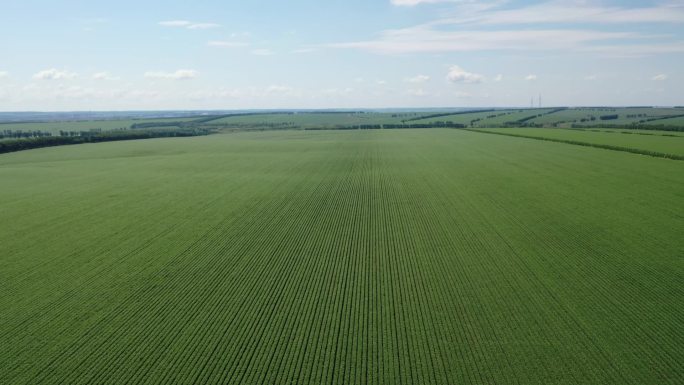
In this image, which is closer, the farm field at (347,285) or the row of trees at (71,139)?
the farm field at (347,285)

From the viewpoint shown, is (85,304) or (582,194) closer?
(85,304)

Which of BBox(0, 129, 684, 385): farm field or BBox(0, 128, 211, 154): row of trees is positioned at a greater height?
BBox(0, 128, 211, 154): row of trees

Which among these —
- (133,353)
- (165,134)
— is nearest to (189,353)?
(133,353)

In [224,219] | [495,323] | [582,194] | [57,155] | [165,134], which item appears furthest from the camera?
[165,134]

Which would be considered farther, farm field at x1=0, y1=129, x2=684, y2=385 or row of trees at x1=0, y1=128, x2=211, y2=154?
row of trees at x1=0, y1=128, x2=211, y2=154

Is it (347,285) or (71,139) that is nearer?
(347,285)

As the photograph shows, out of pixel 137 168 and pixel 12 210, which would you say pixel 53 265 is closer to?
pixel 12 210

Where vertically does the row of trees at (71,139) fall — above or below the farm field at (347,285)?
above

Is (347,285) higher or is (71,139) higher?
(71,139)
